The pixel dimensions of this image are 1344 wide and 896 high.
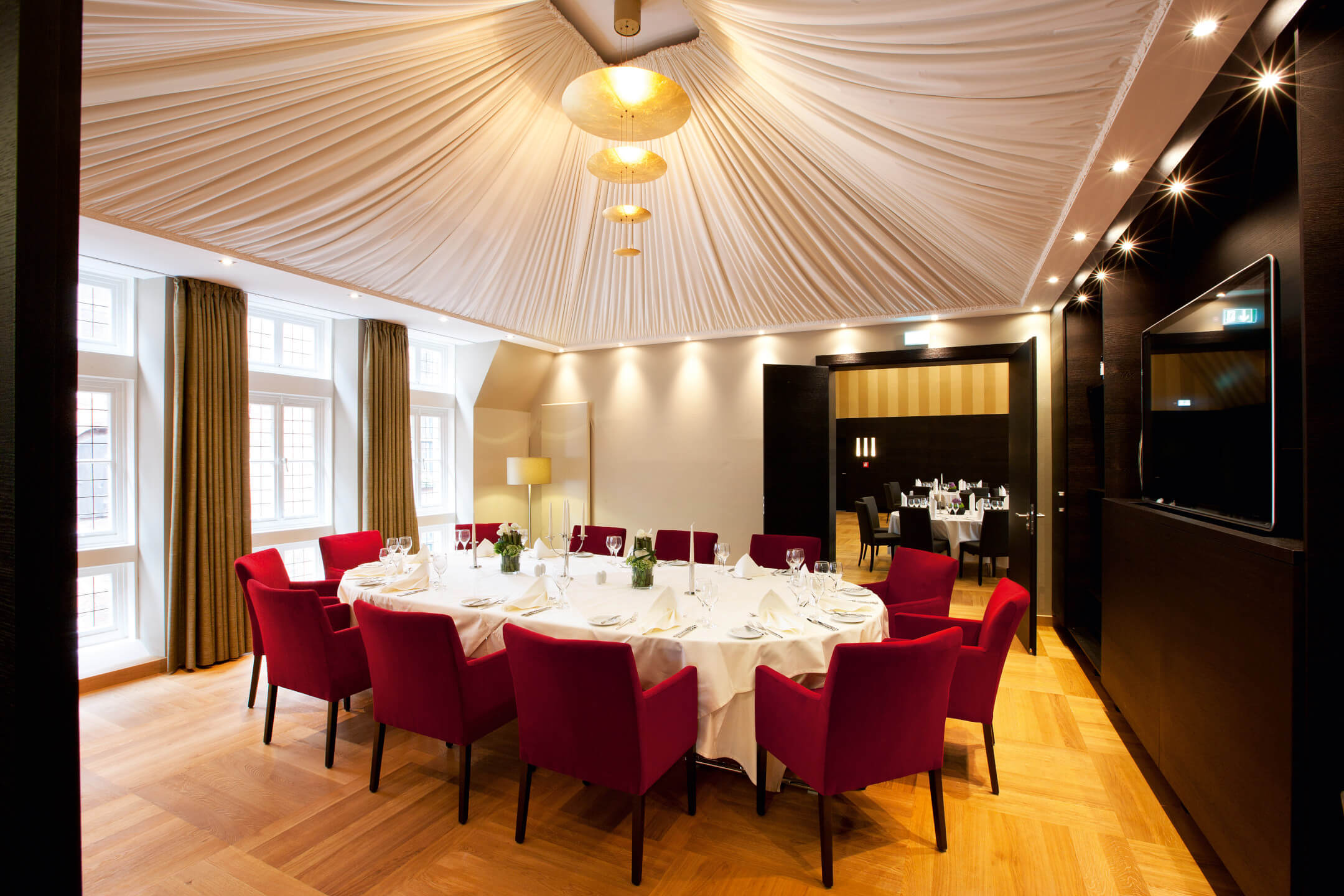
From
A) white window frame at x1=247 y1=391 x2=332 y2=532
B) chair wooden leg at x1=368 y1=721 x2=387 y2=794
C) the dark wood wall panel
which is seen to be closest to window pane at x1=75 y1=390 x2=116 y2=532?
white window frame at x1=247 y1=391 x2=332 y2=532

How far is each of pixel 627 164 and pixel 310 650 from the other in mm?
2949

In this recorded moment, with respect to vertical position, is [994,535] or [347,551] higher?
[347,551]

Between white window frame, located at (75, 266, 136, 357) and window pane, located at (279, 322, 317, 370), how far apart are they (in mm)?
1163

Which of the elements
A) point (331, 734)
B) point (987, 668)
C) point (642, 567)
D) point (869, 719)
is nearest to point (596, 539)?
point (642, 567)

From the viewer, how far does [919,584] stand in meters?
3.78

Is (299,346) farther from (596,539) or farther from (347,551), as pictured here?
(596,539)

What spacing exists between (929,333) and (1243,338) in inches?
140

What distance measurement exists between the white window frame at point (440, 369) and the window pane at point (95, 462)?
107 inches

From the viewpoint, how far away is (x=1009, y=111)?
262 cm

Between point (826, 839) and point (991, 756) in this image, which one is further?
point (991, 756)

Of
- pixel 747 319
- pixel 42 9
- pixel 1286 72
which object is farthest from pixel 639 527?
pixel 42 9

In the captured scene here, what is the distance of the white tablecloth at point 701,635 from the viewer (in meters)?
2.57

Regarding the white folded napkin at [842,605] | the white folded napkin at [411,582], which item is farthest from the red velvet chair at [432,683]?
the white folded napkin at [842,605]

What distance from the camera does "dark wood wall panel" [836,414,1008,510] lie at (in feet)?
35.8
